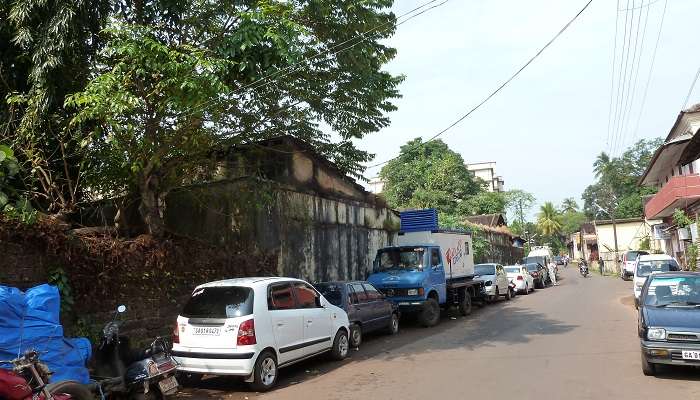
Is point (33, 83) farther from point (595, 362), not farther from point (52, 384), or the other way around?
point (595, 362)

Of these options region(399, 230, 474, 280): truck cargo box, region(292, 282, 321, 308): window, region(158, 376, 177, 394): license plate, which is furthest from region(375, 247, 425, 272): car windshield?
region(158, 376, 177, 394): license plate

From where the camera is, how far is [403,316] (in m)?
16.4

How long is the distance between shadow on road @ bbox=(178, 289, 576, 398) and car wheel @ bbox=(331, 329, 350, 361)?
0.15 meters

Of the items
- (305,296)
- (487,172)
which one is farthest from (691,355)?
(487,172)

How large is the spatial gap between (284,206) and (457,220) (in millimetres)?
19308

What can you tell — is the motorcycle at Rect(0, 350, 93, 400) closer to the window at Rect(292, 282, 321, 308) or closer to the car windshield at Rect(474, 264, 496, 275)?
the window at Rect(292, 282, 321, 308)

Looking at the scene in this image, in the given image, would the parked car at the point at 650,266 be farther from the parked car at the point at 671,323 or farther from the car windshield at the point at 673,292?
the parked car at the point at 671,323

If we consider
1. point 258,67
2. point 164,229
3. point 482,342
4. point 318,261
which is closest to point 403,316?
point 318,261

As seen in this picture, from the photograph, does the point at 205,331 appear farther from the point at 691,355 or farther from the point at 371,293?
the point at 691,355

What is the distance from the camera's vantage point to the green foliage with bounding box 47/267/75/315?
854cm

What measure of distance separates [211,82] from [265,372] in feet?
15.4

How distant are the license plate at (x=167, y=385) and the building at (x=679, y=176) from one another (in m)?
20.5

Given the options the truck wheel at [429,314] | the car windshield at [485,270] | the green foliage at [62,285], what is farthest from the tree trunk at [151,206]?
the car windshield at [485,270]

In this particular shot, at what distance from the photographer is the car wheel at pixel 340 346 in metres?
10.3
